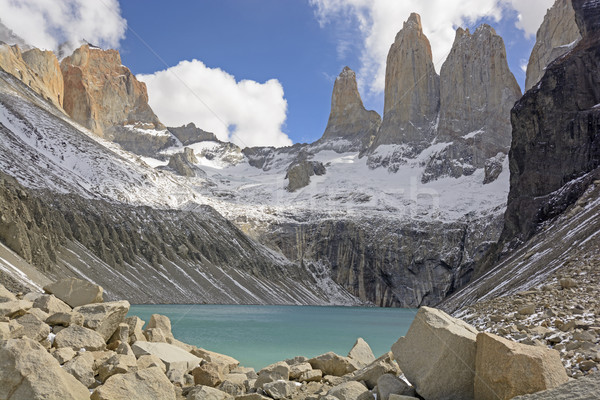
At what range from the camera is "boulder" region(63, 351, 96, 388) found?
955 cm

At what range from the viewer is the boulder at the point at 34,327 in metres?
11.0

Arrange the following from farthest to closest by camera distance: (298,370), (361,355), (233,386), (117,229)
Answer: (117,229) → (361,355) → (298,370) → (233,386)

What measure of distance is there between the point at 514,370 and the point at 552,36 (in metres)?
187

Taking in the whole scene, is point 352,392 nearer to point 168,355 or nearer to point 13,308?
point 168,355

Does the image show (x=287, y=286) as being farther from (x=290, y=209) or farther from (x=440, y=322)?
(x=440, y=322)

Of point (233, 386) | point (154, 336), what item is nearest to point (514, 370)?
point (233, 386)

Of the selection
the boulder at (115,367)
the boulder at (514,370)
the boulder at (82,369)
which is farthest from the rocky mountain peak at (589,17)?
the boulder at (82,369)

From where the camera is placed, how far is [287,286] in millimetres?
123438

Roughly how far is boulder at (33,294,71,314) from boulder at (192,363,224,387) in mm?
3980

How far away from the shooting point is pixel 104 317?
40.9ft

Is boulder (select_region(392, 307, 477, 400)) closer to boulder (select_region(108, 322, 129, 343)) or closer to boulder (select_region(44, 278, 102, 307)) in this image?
boulder (select_region(108, 322, 129, 343))

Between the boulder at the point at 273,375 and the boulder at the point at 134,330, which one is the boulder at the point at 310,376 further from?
the boulder at the point at 134,330

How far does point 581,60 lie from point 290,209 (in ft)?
375

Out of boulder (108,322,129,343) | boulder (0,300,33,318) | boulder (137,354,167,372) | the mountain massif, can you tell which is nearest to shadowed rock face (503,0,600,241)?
the mountain massif
